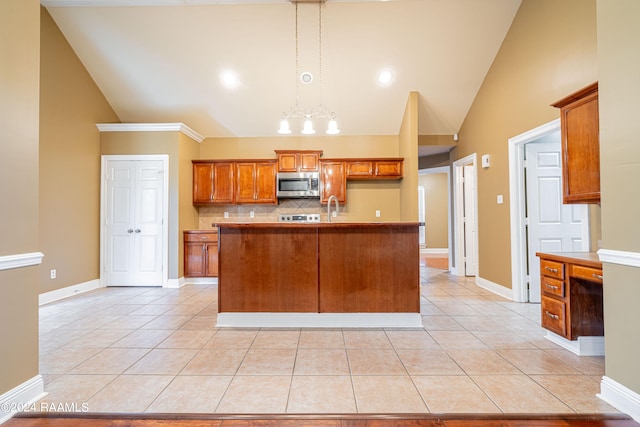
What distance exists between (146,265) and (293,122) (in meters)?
3.63

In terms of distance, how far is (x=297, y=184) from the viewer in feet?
18.7

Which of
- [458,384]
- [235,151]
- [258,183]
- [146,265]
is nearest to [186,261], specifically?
[146,265]

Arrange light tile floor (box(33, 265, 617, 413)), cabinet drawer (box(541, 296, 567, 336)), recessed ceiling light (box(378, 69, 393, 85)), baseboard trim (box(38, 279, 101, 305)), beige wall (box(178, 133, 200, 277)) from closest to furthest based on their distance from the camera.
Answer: light tile floor (box(33, 265, 617, 413))
cabinet drawer (box(541, 296, 567, 336))
baseboard trim (box(38, 279, 101, 305))
recessed ceiling light (box(378, 69, 393, 85))
beige wall (box(178, 133, 200, 277))

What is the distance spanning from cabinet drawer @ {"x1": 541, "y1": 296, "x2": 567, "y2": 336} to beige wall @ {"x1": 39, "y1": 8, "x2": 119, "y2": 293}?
5.95 metres

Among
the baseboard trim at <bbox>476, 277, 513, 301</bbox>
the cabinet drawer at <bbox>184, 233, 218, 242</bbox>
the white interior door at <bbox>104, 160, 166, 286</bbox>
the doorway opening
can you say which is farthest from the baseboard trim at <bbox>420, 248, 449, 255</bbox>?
the white interior door at <bbox>104, 160, 166, 286</bbox>

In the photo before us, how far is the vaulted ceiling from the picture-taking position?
13.6 ft

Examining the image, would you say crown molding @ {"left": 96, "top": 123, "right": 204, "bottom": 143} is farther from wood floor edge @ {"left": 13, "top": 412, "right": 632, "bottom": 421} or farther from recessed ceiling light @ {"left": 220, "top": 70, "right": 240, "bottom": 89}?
wood floor edge @ {"left": 13, "top": 412, "right": 632, "bottom": 421}

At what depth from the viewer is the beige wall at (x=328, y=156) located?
5984 millimetres

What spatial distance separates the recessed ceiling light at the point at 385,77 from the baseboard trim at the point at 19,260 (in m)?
4.78

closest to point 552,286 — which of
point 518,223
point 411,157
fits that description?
point 518,223

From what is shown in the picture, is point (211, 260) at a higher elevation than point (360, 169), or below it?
below

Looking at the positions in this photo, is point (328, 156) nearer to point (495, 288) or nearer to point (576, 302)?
point (495, 288)

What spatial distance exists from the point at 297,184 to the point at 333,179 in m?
0.69

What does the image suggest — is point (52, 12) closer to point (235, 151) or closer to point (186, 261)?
point (235, 151)
